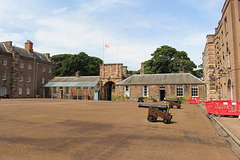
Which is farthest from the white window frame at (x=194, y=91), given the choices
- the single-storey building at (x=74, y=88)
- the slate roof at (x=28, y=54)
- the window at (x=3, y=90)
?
the slate roof at (x=28, y=54)

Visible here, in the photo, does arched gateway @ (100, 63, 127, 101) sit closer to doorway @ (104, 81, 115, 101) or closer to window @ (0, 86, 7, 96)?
doorway @ (104, 81, 115, 101)

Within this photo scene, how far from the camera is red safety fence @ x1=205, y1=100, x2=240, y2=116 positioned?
11.8m

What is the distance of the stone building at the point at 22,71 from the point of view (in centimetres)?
3694

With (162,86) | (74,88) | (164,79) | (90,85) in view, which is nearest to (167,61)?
(164,79)

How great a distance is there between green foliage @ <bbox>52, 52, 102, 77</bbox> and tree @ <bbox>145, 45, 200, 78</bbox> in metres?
17.5

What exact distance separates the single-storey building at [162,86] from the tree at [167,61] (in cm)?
1233

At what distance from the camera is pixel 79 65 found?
53.8m

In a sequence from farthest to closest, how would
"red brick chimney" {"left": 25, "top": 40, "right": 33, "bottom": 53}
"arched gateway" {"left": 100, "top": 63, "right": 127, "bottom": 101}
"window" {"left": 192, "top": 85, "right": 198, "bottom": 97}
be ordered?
"red brick chimney" {"left": 25, "top": 40, "right": 33, "bottom": 53}
"arched gateway" {"left": 100, "top": 63, "right": 127, "bottom": 101}
"window" {"left": 192, "top": 85, "right": 198, "bottom": 97}

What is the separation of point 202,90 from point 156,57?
19.5 meters

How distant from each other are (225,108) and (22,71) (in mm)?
40191

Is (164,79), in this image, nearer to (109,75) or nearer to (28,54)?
(109,75)

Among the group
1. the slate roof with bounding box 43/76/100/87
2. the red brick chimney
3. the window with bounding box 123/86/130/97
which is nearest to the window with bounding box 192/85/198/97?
the window with bounding box 123/86/130/97

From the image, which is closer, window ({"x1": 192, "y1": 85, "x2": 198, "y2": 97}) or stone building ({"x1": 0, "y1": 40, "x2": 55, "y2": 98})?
window ({"x1": 192, "y1": 85, "x2": 198, "y2": 97})

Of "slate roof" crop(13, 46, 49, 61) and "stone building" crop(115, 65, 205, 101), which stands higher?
"slate roof" crop(13, 46, 49, 61)
